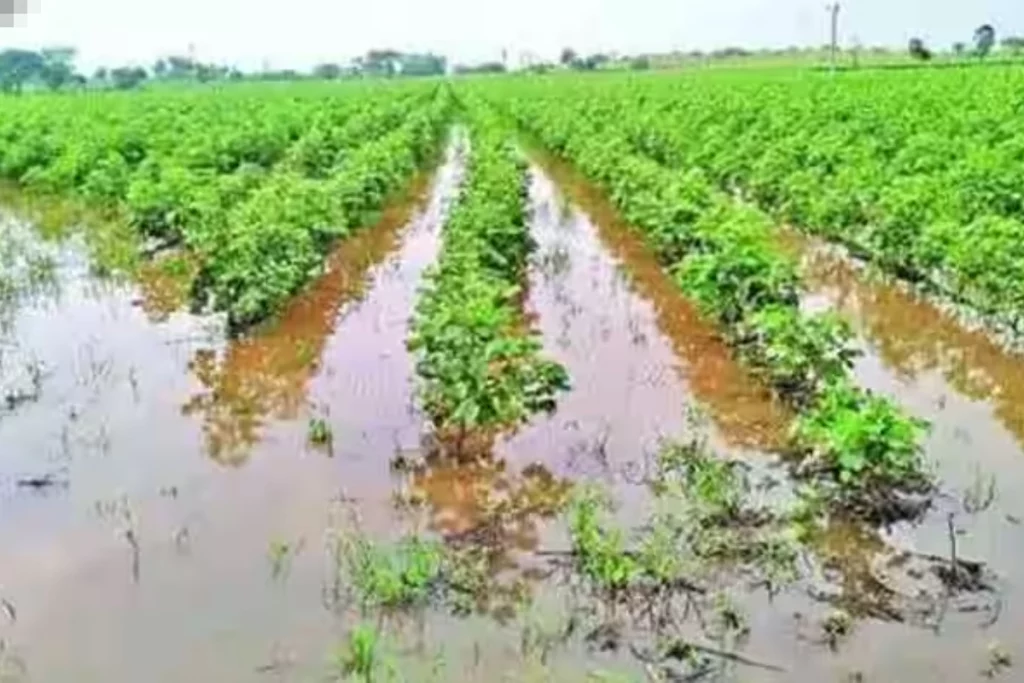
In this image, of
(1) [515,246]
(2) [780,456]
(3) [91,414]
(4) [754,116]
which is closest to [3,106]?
(4) [754,116]

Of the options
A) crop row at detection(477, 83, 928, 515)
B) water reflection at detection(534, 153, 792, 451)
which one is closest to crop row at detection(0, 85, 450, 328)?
water reflection at detection(534, 153, 792, 451)

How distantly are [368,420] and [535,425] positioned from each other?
1.20m

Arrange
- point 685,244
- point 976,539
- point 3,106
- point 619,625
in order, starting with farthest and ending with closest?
point 3,106, point 685,244, point 976,539, point 619,625

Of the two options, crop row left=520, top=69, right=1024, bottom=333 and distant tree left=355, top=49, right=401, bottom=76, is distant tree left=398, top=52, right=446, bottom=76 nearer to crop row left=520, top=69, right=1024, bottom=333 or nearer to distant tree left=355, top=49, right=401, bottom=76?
distant tree left=355, top=49, right=401, bottom=76

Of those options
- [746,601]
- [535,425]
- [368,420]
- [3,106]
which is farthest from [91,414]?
[3,106]

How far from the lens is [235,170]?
24.6 m

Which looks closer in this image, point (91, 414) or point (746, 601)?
point (746, 601)

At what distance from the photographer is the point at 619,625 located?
21.6 feet

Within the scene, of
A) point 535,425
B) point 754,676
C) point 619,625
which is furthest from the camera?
point 535,425

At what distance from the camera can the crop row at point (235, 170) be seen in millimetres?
13375

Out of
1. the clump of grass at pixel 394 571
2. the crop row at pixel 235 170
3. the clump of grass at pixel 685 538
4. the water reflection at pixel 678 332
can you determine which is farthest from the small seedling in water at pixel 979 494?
the crop row at pixel 235 170

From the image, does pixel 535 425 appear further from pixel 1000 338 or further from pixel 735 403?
pixel 1000 338

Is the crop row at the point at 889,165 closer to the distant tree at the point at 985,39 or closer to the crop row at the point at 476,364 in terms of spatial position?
the crop row at the point at 476,364

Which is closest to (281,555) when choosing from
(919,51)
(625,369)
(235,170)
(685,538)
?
(685,538)
